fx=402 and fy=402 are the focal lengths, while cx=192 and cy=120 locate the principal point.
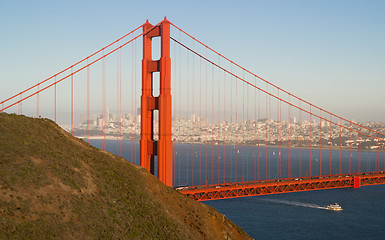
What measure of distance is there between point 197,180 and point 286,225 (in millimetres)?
43619

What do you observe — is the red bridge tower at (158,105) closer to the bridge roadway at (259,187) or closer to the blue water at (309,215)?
the bridge roadway at (259,187)

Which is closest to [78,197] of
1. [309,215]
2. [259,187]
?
[259,187]

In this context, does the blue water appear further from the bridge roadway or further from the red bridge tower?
the red bridge tower

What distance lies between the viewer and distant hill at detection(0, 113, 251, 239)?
16984 millimetres

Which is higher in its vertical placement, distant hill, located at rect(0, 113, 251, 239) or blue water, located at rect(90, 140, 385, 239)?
distant hill, located at rect(0, 113, 251, 239)

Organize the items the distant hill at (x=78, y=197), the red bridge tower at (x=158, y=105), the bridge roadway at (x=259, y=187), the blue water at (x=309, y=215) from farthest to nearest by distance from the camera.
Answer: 1. the blue water at (x=309, y=215)
2. the bridge roadway at (x=259, y=187)
3. the red bridge tower at (x=158, y=105)
4. the distant hill at (x=78, y=197)

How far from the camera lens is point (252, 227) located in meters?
59.3

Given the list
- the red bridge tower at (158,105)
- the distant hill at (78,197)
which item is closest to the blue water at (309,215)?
the red bridge tower at (158,105)

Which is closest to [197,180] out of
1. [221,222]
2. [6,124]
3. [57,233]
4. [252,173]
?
[252,173]

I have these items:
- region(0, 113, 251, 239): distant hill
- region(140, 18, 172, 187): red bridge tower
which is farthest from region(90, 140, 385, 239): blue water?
region(0, 113, 251, 239): distant hill

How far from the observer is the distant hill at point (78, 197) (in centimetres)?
1698

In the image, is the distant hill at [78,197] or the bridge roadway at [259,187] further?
the bridge roadway at [259,187]

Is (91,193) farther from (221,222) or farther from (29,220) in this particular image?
(221,222)

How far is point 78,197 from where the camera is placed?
2014cm
